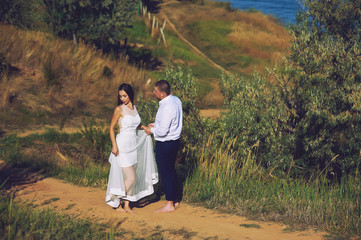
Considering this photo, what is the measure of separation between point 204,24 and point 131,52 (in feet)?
49.7

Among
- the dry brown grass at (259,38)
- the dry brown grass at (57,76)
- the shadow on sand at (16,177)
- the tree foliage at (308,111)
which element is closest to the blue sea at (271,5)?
the dry brown grass at (259,38)

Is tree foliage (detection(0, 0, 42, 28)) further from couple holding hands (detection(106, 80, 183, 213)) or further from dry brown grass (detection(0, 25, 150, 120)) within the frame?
couple holding hands (detection(106, 80, 183, 213))

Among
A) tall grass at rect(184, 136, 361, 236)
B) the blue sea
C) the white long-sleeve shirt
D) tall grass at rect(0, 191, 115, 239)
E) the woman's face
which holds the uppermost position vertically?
the blue sea

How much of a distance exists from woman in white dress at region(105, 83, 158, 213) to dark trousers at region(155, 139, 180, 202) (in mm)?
326

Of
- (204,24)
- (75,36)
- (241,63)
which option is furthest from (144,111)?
(204,24)

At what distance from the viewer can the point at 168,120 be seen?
6.56 m

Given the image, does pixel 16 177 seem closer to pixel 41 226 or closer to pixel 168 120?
pixel 41 226

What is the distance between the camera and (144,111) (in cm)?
1031

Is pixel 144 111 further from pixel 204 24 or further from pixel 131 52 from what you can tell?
pixel 204 24

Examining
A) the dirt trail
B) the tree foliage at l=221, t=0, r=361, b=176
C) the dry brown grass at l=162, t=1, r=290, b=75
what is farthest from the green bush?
the dry brown grass at l=162, t=1, r=290, b=75

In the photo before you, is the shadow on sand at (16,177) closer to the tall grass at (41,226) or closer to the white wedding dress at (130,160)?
the white wedding dress at (130,160)

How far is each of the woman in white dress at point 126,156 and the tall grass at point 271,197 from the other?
1.17 metres

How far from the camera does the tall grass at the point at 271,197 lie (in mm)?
6562

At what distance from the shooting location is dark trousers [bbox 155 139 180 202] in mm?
6762
